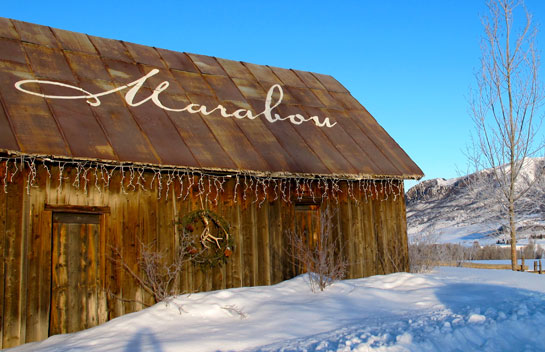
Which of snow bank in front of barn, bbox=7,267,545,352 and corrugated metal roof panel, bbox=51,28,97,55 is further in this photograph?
corrugated metal roof panel, bbox=51,28,97,55

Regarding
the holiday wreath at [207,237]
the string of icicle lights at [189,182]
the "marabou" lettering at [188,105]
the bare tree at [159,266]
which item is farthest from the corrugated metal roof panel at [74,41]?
the bare tree at [159,266]

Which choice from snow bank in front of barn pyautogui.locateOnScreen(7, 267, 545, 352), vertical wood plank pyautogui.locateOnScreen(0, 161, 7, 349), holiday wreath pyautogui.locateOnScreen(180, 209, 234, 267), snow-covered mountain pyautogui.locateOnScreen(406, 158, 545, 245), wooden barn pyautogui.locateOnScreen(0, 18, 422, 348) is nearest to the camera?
snow bank in front of barn pyautogui.locateOnScreen(7, 267, 545, 352)

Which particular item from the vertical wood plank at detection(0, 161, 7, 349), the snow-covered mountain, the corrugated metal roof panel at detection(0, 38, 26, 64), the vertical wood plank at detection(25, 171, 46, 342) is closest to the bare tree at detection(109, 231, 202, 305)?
the vertical wood plank at detection(25, 171, 46, 342)

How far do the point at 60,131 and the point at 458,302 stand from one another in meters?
6.68

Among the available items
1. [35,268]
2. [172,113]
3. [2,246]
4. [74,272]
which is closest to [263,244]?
[172,113]

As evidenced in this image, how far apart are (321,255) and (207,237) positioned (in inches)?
80.4

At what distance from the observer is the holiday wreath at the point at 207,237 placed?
9.07 metres

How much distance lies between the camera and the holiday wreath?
907cm

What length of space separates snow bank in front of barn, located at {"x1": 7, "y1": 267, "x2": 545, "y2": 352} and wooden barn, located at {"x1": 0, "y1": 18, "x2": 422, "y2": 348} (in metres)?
0.67

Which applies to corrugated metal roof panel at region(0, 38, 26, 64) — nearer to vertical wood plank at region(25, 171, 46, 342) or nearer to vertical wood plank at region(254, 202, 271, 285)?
vertical wood plank at region(25, 171, 46, 342)

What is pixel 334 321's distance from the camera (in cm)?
739

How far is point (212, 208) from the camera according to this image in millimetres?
9430

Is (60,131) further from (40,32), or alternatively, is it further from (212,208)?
(40,32)

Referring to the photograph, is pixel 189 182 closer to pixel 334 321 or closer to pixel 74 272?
pixel 74 272
